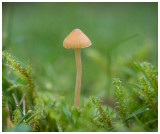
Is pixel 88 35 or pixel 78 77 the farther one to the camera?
pixel 88 35

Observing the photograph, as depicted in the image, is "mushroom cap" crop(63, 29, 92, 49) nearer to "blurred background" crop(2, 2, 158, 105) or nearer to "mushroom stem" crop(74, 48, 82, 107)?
"mushroom stem" crop(74, 48, 82, 107)

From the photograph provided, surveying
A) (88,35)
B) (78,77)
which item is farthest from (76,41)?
(88,35)

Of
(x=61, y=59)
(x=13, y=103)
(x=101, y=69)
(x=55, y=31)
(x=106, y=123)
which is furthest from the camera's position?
(x=55, y=31)

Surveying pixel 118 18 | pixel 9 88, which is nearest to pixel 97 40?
pixel 118 18

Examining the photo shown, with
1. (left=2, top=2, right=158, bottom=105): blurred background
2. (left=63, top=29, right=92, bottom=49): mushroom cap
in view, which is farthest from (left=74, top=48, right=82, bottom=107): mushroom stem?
(left=2, top=2, right=158, bottom=105): blurred background

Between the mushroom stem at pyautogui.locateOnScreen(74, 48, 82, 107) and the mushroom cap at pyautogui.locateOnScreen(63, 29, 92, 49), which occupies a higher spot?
the mushroom cap at pyautogui.locateOnScreen(63, 29, 92, 49)

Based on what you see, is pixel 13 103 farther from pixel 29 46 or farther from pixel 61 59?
pixel 29 46

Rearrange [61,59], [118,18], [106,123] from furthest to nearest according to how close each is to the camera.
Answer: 1. [118,18]
2. [61,59]
3. [106,123]

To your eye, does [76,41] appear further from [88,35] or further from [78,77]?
[88,35]

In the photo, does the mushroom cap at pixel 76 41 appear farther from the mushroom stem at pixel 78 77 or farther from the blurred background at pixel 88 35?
the blurred background at pixel 88 35
